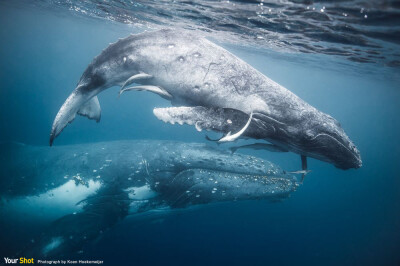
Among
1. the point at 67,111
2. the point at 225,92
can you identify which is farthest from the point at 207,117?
the point at 67,111

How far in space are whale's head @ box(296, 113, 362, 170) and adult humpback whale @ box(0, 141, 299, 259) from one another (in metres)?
A: 6.99

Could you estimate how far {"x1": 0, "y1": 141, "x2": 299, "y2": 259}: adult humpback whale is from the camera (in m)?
10.0

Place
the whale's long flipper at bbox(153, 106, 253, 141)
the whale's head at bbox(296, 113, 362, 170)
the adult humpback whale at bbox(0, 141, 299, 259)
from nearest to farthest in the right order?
the whale's long flipper at bbox(153, 106, 253, 141) < the whale's head at bbox(296, 113, 362, 170) < the adult humpback whale at bbox(0, 141, 299, 259)

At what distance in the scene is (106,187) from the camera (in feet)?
33.4

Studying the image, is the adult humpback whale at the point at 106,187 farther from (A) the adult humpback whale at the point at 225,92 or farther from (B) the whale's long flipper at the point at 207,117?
(B) the whale's long flipper at the point at 207,117

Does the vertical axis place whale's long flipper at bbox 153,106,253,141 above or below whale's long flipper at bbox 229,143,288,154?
above

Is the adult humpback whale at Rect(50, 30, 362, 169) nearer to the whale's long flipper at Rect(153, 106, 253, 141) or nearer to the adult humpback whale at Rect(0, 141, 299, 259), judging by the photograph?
the whale's long flipper at Rect(153, 106, 253, 141)

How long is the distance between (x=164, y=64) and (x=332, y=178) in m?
60.5

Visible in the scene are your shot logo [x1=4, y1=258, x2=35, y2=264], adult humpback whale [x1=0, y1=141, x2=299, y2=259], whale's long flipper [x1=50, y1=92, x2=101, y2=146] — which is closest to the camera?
whale's long flipper [x1=50, y1=92, x2=101, y2=146]

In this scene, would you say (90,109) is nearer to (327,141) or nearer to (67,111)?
(67,111)

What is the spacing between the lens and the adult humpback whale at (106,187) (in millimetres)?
10023

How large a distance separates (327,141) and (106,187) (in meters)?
9.11

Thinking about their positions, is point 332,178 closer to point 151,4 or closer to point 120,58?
point 151,4

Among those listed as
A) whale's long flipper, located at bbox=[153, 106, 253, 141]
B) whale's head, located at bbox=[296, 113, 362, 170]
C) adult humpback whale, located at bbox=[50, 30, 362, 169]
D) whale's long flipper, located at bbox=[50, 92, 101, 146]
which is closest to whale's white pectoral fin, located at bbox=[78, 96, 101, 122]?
whale's long flipper, located at bbox=[50, 92, 101, 146]
